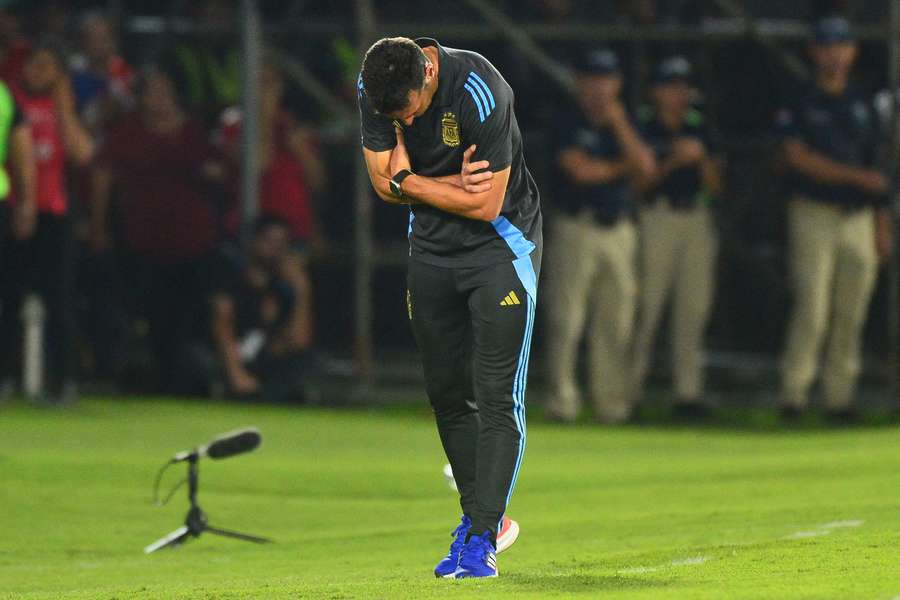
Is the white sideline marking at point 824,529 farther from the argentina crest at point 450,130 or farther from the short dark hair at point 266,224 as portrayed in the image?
the short dark hair at point 266,224

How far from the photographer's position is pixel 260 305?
14.6m

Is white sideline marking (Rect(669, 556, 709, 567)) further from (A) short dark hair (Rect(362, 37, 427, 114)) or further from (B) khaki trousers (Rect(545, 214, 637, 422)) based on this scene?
(B) khaki trousers (Rect(545, 214, 637, 422))

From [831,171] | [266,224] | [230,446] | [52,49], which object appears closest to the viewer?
[230,446]

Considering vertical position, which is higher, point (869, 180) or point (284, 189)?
point (869, 180)

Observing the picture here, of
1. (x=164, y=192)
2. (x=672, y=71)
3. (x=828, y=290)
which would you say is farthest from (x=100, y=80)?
(x=828, y=290)

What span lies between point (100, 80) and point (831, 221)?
5.95 m

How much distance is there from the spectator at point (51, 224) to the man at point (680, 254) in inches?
159

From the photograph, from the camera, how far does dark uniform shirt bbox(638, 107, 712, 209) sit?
13.7 metres

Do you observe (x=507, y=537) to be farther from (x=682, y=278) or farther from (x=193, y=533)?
(x=682, y=278)

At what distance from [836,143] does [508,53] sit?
9.97 ft

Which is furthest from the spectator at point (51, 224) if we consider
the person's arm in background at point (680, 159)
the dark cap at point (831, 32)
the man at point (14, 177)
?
the dark cap at point (831, 32)

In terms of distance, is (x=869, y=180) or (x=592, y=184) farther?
(x=592, y=184)

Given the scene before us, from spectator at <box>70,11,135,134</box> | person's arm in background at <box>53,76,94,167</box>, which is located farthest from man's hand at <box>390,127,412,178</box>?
spectator at <box>70,11,135,134</box>

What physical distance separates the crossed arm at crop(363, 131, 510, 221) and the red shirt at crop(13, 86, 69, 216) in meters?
7.21
